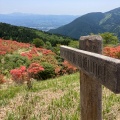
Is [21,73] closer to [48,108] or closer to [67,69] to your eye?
[67,69]

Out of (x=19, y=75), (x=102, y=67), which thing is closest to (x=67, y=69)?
(x=19, y=75)

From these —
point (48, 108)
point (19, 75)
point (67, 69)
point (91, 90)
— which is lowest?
point (67, 69)

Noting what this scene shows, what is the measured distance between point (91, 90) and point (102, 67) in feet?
2.69

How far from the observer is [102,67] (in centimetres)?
182

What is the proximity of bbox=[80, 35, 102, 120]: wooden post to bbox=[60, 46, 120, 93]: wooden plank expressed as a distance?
217 mm

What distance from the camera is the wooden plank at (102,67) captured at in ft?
5.34

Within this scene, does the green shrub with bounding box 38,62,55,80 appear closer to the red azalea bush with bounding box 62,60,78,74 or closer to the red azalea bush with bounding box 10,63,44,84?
the red azalea bush with bounding box 62,60,78,74

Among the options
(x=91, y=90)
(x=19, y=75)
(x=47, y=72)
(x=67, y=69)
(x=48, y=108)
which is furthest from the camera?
(x=67, y=69)

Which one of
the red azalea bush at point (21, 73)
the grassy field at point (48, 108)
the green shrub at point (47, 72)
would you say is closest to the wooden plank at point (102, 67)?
the grassy field at point (48, 108)

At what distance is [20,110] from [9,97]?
69.8 inches

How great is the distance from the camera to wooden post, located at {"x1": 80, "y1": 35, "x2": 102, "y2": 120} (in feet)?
8.50

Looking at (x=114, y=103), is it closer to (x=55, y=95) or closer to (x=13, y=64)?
(x=55, y=95)

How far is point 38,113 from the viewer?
5469 millimetres

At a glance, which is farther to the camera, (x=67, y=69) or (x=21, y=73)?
(x=67, y=69)
